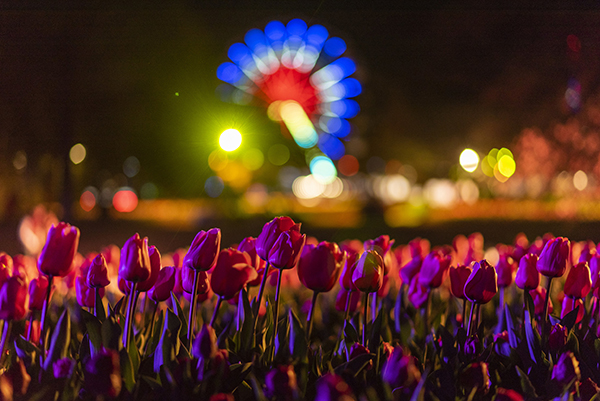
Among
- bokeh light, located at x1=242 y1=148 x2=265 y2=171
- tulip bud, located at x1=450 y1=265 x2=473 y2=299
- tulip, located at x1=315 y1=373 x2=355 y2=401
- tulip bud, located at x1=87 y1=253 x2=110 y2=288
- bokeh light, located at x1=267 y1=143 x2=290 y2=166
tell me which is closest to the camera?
tulip, located at x1=315 y1=373 x2=355 y2=401

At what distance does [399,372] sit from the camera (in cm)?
105

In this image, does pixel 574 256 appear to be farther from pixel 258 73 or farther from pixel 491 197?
pixel 491 197

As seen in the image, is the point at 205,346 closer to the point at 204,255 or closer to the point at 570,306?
Result: the point at 204,255

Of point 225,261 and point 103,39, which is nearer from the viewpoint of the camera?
point 225,261

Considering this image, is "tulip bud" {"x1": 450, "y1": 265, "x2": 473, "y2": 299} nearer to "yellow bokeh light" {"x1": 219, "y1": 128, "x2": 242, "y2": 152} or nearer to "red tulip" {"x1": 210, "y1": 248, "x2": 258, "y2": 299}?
"red tulip" {"x1": 210, "y1": 248, "x2": 258, "y2": 299}

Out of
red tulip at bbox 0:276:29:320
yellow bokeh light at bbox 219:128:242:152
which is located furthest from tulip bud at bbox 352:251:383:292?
yellow bokeh light at bbox 219:128:242:152

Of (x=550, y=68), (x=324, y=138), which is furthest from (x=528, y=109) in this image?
(x=324, y=138)

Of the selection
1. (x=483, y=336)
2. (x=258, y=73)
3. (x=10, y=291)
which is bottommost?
(x=483, y=336)

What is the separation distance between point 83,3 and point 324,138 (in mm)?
14720

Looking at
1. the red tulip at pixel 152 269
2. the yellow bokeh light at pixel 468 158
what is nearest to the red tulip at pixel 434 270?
the red tulip at pixel 152 269

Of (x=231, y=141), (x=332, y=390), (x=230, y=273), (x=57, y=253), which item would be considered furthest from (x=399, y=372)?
(x=231, y=141)

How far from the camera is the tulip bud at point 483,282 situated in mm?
1289

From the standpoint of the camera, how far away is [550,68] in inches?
525

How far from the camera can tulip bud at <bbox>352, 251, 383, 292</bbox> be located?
128 cm
